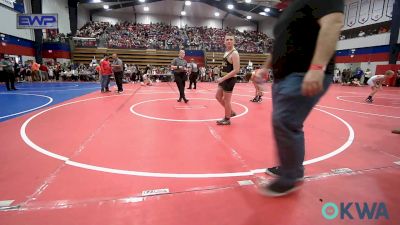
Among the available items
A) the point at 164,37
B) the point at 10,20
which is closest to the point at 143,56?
the point at 164,37

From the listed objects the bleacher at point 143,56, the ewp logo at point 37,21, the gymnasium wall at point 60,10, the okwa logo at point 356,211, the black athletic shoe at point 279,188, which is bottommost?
the okwa logo at point 356,211

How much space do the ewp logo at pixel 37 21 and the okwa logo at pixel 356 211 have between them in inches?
788

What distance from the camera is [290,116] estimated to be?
1.79 metres

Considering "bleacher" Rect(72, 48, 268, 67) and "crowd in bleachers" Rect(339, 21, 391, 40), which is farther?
"bleacher" Rect(72, 48, 268, 67)

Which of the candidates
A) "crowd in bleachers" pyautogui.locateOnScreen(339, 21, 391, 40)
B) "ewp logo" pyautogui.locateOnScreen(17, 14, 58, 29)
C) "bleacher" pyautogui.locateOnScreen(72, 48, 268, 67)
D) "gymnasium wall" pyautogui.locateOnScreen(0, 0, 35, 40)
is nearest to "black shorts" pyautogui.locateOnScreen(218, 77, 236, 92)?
"ewp logo" pyautogui.locateOnScreen(17, 14, 58, 29)

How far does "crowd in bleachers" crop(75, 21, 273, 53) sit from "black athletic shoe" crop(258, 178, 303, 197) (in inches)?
1136

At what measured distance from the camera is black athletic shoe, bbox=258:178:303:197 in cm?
209

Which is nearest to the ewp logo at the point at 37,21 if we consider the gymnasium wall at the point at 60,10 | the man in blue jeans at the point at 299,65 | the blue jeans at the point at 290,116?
the gymnasium wall at the point at 60,10

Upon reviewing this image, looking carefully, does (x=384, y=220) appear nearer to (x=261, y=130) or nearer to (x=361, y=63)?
(x=261, y=130)

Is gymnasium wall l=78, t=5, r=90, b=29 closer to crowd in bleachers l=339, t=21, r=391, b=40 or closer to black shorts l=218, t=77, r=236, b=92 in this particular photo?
black shorts l=218, t=77, r=236, b=92

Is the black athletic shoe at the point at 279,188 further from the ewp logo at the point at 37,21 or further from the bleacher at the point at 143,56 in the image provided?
the bleacher at the point at 143,56

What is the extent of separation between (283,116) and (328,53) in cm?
53

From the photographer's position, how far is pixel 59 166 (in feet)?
9.50

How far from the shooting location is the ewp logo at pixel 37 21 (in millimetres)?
16844
